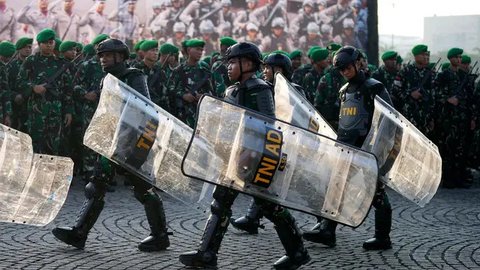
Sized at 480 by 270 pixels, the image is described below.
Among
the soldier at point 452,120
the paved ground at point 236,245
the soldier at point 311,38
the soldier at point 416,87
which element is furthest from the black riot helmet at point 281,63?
the soldier at point 311,38

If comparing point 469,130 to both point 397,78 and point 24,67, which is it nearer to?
point 397,78

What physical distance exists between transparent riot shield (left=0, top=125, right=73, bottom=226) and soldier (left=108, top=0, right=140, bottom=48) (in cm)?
998

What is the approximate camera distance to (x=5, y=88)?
13.9 meters

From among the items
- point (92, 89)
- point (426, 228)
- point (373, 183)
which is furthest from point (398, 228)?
point (92, 89)

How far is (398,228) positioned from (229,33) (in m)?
8.76

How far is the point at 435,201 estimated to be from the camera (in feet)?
41.5

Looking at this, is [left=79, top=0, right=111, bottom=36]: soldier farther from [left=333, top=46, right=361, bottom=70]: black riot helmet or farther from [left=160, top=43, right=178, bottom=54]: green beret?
[left=333, top=46, right=361, bottom=70]: black riot helmet

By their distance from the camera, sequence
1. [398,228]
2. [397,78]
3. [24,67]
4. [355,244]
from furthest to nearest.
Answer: [397,78] → [24,67] → [398,228] → [355,244]

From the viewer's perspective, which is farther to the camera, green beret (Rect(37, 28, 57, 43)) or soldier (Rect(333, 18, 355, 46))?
soldier (Rect(333, 18, 355, 46))

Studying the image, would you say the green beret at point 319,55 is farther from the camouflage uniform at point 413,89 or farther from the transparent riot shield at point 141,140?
the transparent riot shield at point 141,140

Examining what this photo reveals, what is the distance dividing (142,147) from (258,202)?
Answer: 3.27ft

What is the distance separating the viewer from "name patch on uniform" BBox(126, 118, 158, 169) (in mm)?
7504

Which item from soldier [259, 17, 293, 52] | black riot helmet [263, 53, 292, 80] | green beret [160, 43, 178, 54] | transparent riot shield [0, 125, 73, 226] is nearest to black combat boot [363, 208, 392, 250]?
black riot helmet [263, 53, 292, 80]

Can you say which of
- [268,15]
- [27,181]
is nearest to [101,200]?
[27,181]
